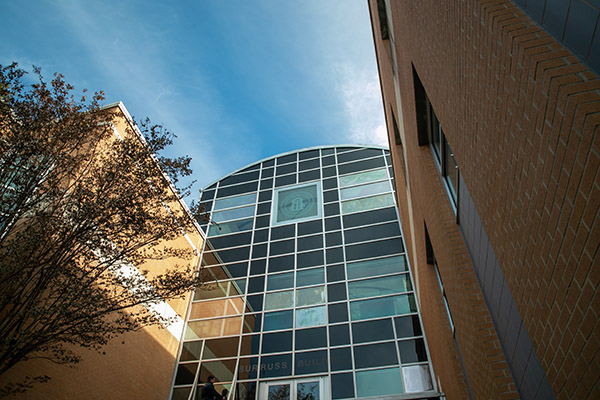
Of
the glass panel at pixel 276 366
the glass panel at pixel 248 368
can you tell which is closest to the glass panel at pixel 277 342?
the glass panel at pixel 276 366

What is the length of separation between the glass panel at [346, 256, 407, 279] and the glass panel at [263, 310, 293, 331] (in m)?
2.99

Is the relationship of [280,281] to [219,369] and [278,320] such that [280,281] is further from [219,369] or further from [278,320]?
[219,369]

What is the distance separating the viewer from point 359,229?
16.1 m

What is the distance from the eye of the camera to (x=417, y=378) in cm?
1131

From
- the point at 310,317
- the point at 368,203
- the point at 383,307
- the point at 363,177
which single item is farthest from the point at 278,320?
the point at 363,177

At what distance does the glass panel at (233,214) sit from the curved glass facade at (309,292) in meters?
0.07

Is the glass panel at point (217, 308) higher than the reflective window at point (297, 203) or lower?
lower

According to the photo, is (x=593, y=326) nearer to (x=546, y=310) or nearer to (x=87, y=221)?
(x=546, y=310)

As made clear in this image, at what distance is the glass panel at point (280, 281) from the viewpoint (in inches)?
606

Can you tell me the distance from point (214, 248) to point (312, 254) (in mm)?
5265

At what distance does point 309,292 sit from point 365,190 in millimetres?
5836

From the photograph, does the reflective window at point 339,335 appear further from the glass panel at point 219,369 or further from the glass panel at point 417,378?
the glass panel at point 219,369

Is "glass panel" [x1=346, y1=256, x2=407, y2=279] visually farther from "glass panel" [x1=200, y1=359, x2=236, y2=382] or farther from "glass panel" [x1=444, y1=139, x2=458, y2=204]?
"glass panel" [x1=444, y1=139, x2=458, y2=204]

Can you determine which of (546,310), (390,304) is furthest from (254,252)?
(546,310)
